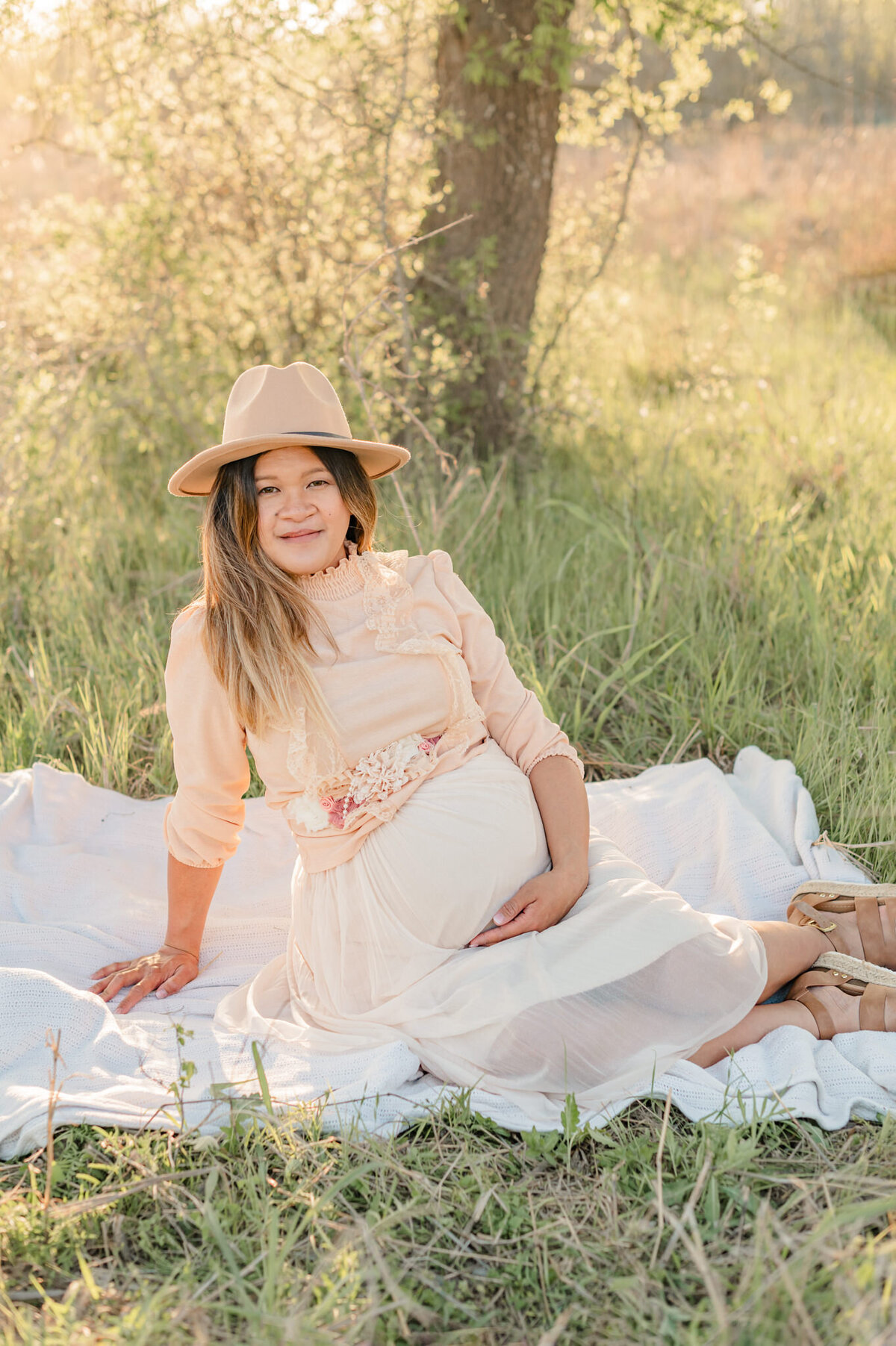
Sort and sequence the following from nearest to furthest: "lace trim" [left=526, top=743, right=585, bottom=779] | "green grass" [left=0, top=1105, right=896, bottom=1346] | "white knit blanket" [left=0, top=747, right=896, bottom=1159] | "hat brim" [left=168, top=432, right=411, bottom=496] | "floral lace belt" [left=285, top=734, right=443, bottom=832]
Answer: "green grass" [left=0, top=1105, right=896, bottom=1346]
"white knit blanket" [left=0, top=747, right=896, bottom=1159]
"hat brim" [left=168, top=432, right=411, bottom=496]
"floral lace belt" [left=285, top=734, right=443, bottom=832]
"lace trim" [left=526, top=743, right=585, bottom=779]

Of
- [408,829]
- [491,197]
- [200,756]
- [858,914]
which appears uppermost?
[491,197]

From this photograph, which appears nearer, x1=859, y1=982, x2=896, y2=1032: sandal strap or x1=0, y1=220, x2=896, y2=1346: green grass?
x1=0, y1=220, x2=896, y2=1346: green grass

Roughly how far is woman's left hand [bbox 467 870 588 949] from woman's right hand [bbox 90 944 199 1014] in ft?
2.48

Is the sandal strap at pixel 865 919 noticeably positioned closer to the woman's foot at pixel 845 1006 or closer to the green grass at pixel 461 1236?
the woman's foot at pixel 845 1006

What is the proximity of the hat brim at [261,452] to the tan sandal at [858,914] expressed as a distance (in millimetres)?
1403

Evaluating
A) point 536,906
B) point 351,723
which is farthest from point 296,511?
point 536,906

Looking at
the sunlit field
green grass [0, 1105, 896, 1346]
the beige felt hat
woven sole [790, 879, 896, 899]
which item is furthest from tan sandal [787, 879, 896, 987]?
the beige felt hat

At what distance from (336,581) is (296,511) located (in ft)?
0.58

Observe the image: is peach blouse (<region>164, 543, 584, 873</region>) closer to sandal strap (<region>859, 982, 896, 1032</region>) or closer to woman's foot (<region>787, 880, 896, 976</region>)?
woman's foot (<region>787, 880, 896, 976</region>)

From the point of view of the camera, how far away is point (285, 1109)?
6.65 ft

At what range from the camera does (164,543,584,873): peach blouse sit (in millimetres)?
2221

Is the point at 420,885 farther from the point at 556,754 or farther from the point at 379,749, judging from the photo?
the point at 556,754

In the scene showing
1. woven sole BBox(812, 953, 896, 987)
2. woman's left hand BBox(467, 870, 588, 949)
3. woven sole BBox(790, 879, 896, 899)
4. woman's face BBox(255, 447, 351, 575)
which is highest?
woman's face BBox(255, 447, 351, 575)

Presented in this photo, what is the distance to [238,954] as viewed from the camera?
8.69 feet
